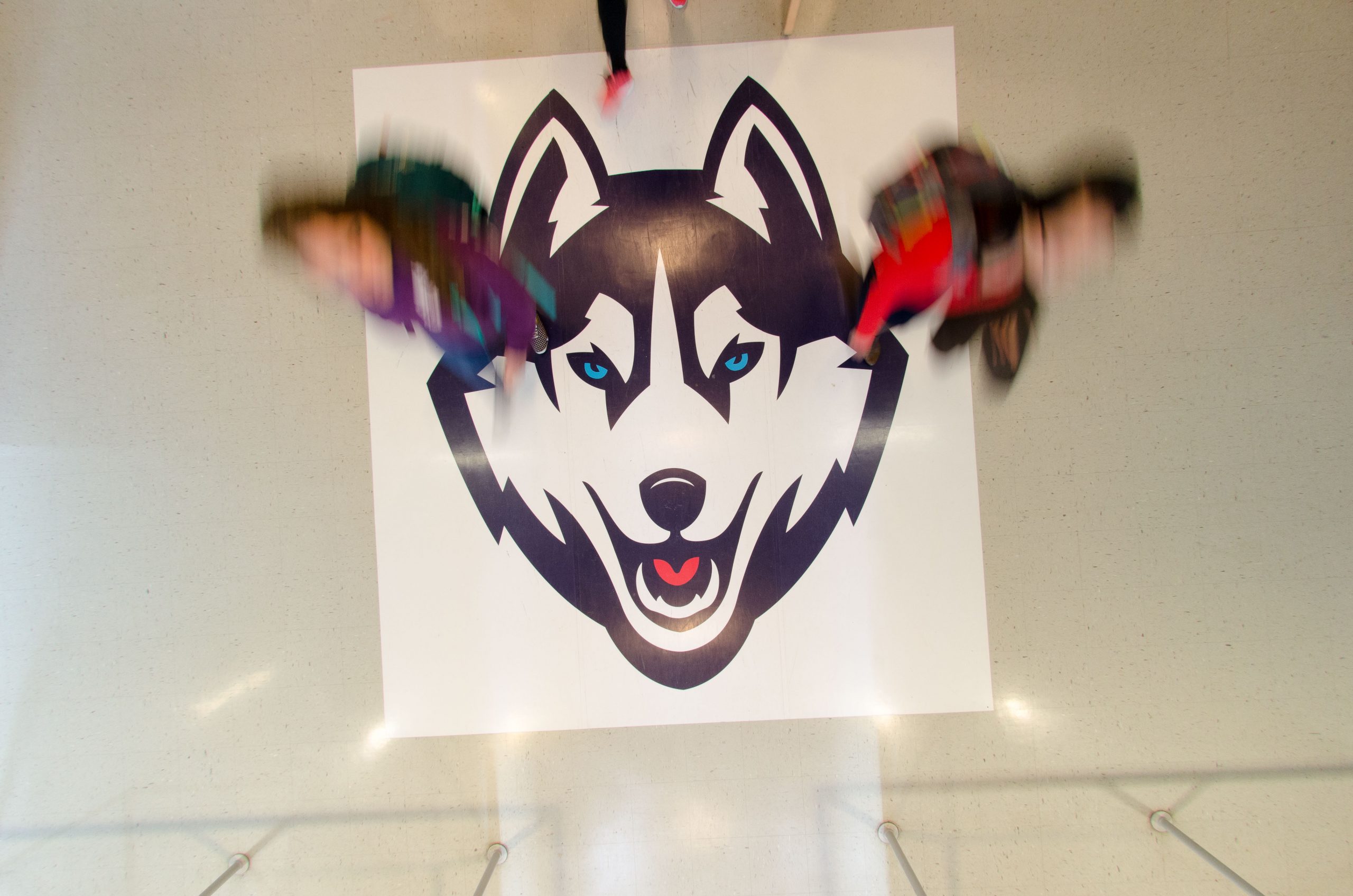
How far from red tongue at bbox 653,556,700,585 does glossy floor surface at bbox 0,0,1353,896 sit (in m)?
0.42

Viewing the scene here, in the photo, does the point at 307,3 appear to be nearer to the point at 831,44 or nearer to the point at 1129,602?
the point at 831,44

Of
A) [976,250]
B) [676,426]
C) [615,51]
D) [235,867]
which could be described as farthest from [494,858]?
[615,51]

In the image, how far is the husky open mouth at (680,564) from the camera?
1.67m

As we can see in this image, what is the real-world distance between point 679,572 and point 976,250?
4.15ft

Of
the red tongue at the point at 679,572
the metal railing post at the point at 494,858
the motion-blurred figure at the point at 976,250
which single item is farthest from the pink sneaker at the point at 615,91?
the metal railing post at the point at 494,858

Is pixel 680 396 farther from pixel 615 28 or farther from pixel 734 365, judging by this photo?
pixel 615 28

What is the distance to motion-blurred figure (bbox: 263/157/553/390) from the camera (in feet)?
5.41

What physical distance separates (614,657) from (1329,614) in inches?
80.6

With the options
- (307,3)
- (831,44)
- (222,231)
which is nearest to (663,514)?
(831,44)

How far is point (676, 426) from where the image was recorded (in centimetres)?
167

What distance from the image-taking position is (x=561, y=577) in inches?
66.0

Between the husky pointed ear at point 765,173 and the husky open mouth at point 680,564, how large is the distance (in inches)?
29.9

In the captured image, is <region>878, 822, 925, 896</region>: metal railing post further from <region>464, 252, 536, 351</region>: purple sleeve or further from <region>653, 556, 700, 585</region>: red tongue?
<region>464, 252, 536, 351</region>: purple sleeve

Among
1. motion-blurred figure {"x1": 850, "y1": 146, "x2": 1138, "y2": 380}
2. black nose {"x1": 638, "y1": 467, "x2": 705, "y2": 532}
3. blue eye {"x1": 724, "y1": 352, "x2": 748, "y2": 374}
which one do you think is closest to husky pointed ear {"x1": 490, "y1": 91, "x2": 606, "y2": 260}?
blue eye {"x1": 724, "y1": 352, "x2": 748, "y2": 374}
